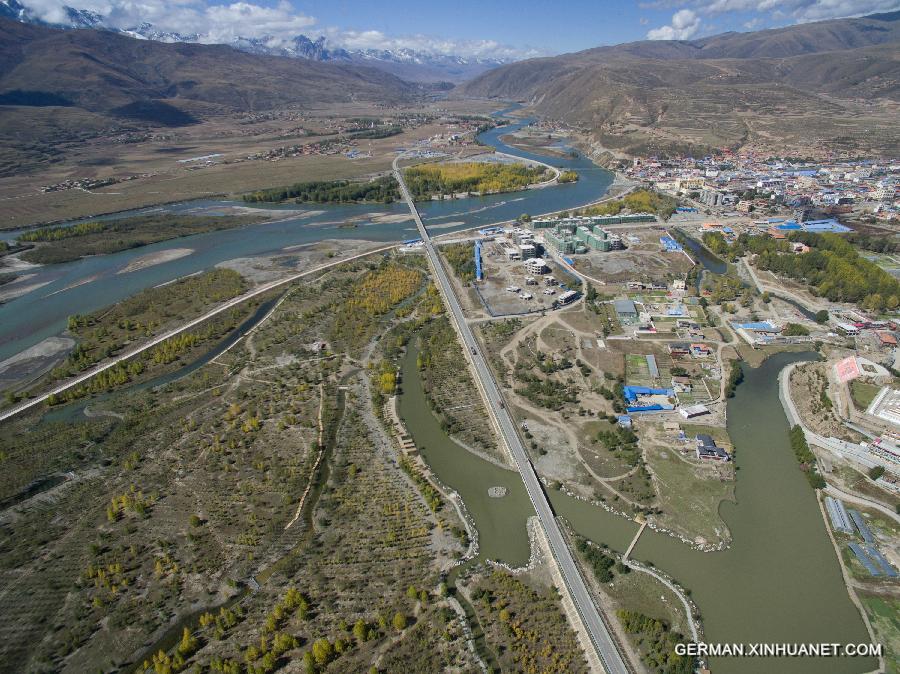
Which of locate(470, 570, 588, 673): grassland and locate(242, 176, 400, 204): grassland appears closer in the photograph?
locate(470, 570, 588, 673): grassland

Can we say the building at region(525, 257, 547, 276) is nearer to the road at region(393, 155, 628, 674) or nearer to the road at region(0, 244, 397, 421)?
the road at region(393, 155, 628, 674)

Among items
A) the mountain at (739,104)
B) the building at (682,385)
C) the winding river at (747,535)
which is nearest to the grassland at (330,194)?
the winding river at (747,535)

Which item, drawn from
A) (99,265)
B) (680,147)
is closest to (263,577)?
(99,265)

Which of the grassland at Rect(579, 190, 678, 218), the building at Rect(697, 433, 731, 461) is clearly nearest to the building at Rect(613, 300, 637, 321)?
the building at Rect(697, 433, 731, 461)

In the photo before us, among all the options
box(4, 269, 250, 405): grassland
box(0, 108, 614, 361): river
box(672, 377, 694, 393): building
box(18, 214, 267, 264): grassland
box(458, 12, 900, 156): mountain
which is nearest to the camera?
box(672, 377, 694, 393): building

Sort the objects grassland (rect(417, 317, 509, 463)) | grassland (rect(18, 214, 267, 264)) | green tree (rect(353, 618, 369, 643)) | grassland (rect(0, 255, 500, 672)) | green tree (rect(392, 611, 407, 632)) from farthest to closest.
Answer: grassland (rect(18, 214, 267, 264)) → grassland (rect(417, 317, 509, 463)) → grassland (rect(0, 255, 500, 672)) → green tree (rect(392, 611, 407, 632)) → green tree (rect(353, 618, 369, 643))

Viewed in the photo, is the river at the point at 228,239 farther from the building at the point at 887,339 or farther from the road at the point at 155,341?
the building at the point at 887,339

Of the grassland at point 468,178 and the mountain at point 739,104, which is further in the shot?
the mountain at point 739,104
